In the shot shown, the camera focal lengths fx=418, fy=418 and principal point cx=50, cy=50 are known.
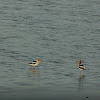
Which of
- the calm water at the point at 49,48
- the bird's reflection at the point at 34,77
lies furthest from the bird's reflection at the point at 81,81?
the bird's reflection at the point at 34,77

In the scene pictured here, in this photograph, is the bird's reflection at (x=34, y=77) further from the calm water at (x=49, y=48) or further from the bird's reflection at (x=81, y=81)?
the bird's reflection at (x=81, y=81)

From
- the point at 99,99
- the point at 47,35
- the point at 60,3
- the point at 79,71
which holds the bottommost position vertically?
the point at 99,99

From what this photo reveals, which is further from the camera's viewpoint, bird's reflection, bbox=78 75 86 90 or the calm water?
bird's reflection, bbox=78 75 86 90

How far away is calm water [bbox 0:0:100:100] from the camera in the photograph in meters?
28.3

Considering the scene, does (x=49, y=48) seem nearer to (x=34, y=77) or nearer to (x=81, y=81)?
(x=34, y=77)

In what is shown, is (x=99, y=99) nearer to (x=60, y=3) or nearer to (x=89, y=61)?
(x=89, y=61)

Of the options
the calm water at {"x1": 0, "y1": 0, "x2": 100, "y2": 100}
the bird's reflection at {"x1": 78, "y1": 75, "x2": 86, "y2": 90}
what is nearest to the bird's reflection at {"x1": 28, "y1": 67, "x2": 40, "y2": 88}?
the calm water at {"x1": 0, "y1": 0, "x2": 100, "y2": 100}

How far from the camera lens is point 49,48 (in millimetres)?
43375

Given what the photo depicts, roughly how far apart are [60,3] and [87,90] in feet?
150

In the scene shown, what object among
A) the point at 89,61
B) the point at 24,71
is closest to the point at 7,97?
the point at 24,71

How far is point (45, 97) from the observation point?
85.8 feet

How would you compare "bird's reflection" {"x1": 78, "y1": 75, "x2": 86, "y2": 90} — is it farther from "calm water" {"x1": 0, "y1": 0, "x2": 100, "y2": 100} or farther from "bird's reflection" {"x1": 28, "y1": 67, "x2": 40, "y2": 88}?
"bird's reflection" {"x1": 28, "y1": 67, "x2": 40, "y2": 88}

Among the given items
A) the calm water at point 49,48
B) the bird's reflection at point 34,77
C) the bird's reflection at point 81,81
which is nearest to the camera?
the calm water at point 49,48

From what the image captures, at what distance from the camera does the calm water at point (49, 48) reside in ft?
92.9
